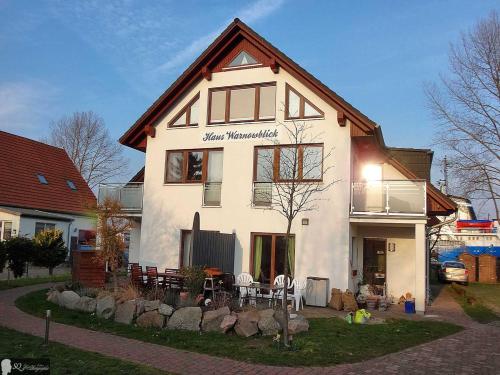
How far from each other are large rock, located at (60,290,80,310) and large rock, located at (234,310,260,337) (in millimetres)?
5105

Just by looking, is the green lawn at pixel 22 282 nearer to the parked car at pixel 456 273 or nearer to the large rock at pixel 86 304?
the large rock at pixel 86 304

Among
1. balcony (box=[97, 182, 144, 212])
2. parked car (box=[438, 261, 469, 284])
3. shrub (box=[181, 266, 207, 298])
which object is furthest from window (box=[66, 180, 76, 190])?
parked car (box=[438, 261, 469, 284])

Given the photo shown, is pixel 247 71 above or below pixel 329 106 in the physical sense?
above

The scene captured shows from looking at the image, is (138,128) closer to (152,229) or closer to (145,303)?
(152,229)

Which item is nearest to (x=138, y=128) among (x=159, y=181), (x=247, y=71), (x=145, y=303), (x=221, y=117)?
(x=159, y=181)

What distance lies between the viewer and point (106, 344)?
9312 millimetres

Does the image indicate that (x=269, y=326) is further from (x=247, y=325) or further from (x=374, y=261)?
(x=374, y=261)

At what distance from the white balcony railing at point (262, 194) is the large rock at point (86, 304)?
22.1 ft

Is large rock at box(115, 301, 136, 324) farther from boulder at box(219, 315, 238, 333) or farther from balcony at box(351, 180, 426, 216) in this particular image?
balcony at box(351, 180, 426, 216)

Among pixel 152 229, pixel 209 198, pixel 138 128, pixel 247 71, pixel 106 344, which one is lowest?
pixel 106 344

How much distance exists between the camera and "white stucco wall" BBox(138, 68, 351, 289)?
52.6 ft

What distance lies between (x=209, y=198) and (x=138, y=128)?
441cm

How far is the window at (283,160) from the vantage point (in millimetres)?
16334

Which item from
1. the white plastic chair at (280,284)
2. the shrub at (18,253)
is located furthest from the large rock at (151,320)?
the shrub at (18,253)
